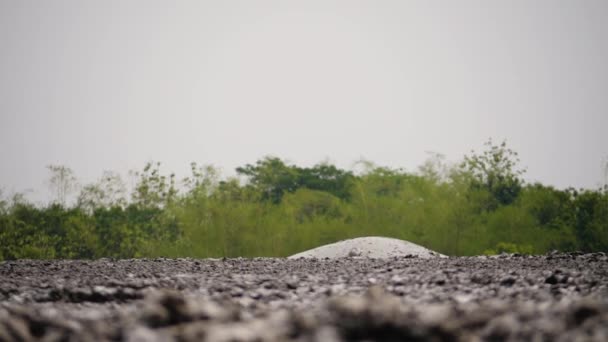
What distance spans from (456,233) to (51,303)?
14.9 metres

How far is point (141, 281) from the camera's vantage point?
5.60m

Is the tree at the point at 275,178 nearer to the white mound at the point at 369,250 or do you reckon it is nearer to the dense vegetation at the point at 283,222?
the dense vegetation at the point at 283,222

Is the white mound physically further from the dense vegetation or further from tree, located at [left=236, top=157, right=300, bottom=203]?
tree, located at [left=236, top=157, right=300, bottom=203]

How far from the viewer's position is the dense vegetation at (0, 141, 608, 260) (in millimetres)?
17594

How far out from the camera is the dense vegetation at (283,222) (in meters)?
17.6

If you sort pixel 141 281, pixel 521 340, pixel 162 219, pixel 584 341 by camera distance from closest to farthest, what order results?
pixel 584 341
pixel 521 340
pixel 141 281
pixel 162 219

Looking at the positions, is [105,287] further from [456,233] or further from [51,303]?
[456,233]

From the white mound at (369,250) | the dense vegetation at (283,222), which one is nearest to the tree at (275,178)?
the dense vegetation at (283,222)

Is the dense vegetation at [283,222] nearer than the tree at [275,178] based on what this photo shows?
Yes

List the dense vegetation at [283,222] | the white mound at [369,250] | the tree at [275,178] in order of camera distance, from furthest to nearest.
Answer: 1. the tree at [275,178]
2. the dense vegetation at [283,222]
3. the white mound at [369,250]

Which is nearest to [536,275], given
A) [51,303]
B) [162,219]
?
[51,303]

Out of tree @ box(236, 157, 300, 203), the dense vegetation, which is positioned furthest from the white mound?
tree @ box(236, 157, 300, 203)

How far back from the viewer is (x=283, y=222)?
718 inches

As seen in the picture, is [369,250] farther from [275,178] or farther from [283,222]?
[275,178]
